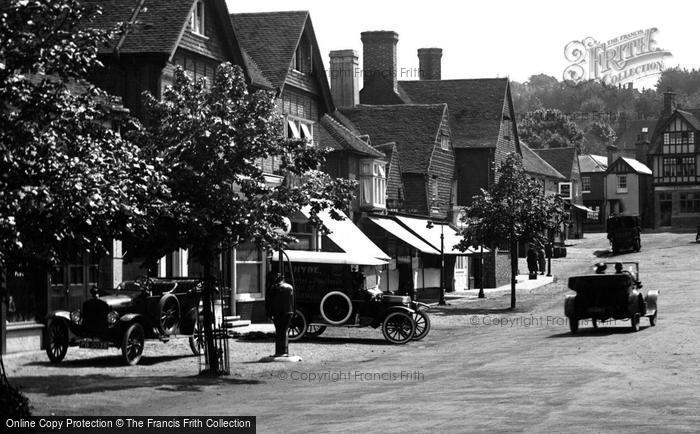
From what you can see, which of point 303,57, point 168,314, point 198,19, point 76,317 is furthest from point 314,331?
point 303,57

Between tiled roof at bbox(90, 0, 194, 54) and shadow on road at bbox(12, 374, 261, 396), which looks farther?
tiled roof at bbox(90, 0, 194, 54)

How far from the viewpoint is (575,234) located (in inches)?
3853

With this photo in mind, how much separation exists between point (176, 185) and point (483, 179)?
4453 centimetres

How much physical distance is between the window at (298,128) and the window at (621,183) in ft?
235

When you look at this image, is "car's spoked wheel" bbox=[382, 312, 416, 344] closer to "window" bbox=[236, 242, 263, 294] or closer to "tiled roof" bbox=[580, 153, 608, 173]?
"window" bbox=[236, 242, 263, 294]

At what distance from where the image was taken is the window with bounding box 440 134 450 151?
6034 centimetres

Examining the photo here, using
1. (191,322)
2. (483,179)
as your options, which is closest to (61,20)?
(191,322)

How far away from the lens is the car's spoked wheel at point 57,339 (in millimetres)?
23094

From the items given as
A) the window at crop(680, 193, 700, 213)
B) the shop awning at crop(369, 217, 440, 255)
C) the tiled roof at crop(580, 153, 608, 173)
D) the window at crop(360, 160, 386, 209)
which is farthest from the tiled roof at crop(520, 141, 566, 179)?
the window at crop(360, 160, 386, 209)

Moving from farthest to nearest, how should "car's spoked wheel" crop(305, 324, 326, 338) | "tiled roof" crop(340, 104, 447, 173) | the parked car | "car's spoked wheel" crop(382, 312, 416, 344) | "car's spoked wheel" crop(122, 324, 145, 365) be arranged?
the parked car < "tiled roof" crop(340, 104, 447, 173) < "car's spoked wheel" crop(305, 324, 326, 338) < "car's spoked wheel" crop(382, 312, 416, 344) < "car's spoked wheel" crop(122, 324, 145, 365)

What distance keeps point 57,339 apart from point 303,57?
69.0ft

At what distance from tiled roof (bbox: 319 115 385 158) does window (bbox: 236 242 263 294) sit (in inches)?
377

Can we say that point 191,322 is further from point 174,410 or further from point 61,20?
point 61,20

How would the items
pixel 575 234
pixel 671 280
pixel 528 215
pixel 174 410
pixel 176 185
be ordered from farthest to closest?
1. pixel 575 234
2. pixel 671 280
3. pixel 528 215
4. pixel 176 185
5. pixel 174 410
